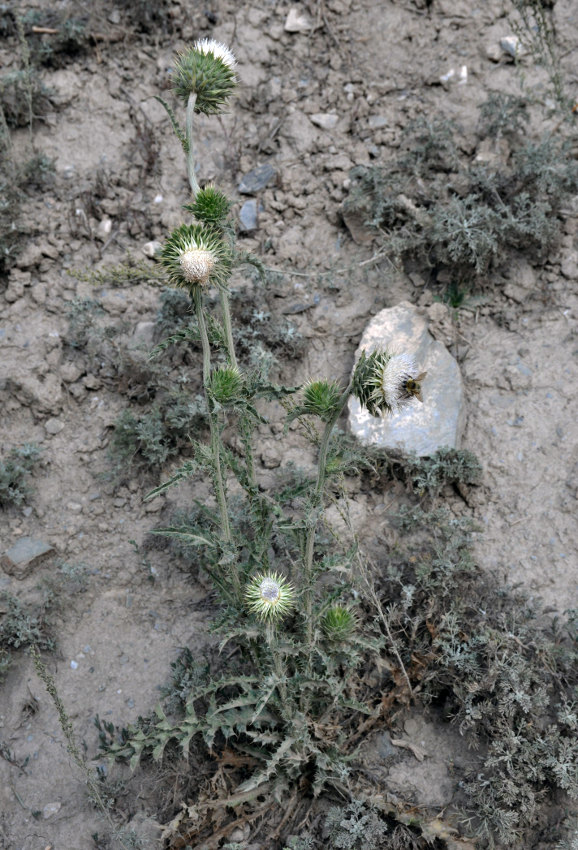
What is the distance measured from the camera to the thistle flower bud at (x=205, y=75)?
10.2 feet

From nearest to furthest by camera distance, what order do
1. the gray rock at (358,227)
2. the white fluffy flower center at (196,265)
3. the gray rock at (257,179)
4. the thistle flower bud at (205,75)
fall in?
1. the white fluffy flower center at (196,265)
2. the thistle flower bud at (205,75)
3. the gray rock at (358,227)
4. the gray rock at (257,179)

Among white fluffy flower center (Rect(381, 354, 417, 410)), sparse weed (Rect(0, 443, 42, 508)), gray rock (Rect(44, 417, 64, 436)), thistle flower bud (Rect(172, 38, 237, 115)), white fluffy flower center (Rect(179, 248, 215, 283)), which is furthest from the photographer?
gray rock (Rect(44, 417, 64, 436))

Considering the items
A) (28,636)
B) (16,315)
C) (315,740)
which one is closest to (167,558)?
(28,636)

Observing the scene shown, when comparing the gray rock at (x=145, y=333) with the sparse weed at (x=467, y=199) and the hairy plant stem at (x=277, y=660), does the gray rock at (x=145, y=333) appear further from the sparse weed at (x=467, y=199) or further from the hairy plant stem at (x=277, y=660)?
the hairy plant stem at (x=277, y=660)

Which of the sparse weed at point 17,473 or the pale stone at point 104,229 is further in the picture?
the pale stone at point 104,229

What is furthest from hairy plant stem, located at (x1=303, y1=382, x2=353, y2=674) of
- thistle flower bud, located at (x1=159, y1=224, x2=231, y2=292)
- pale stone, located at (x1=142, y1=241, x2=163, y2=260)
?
pale stone, located at (x1=142, y1=241, x2=163, y2=260)

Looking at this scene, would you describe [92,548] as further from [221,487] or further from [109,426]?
[221,487]

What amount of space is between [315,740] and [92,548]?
1866 mm

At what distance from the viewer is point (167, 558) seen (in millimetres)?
4535

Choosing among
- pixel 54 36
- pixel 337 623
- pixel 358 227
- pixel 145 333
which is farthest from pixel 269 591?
pixel 54 36

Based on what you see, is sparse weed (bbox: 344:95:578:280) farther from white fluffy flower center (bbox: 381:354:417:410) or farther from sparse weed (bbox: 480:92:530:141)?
white fluffy flower center (bbox: 381:354:417:410)

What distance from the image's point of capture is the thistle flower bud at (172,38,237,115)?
10.2ft

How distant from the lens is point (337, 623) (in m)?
3.30

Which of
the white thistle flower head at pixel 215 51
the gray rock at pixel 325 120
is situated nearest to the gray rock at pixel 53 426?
the white thistle flower head at pixel 215 51
